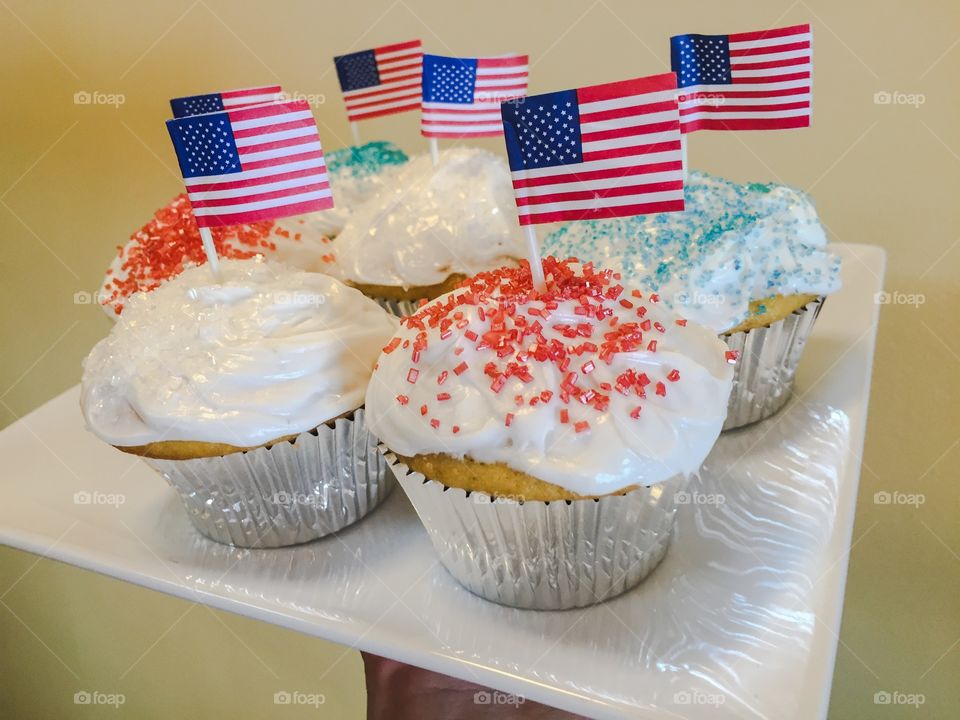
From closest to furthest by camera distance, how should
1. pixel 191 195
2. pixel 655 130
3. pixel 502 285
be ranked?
pixel 655 130
pixel 502 285
pixel 191 195

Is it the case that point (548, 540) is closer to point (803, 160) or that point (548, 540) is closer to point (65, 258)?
point (803, 160)

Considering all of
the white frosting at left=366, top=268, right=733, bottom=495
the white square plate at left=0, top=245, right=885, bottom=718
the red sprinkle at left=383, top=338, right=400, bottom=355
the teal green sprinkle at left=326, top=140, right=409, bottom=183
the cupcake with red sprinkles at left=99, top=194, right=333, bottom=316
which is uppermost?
the teal green sprinkle at left=326, top=140, right=409, bottom=183

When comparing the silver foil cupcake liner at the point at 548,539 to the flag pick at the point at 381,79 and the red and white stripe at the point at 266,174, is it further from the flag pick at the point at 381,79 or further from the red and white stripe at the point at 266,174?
the flag pick at the point at 381,79

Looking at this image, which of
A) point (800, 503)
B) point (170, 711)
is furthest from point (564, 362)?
point (170, 711)

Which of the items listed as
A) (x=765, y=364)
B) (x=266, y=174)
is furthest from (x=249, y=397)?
(x=765, y=364)

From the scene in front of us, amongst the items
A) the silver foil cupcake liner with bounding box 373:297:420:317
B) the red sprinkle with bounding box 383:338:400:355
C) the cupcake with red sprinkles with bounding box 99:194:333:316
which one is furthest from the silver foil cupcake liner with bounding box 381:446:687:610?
the cupcake with red sprinkles with bounding box 99:194:333:316

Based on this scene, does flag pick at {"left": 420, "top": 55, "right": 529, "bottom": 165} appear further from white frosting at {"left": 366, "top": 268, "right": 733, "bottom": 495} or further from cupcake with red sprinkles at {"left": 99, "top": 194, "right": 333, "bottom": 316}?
white frosting at {"left": 366, "top": 268, "right": 733, "bottom": 495}

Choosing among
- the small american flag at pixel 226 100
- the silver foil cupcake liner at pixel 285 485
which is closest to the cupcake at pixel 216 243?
the small american flag at pixel 226 100

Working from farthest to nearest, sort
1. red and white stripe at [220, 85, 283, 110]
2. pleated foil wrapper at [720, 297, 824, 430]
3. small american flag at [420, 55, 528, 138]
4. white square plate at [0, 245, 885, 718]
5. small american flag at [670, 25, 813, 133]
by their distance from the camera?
small american flag at [420, 55, 528, 138]
red and white stripe at [220, 85, 283, 110]
pleated foil wrapper at [720, 297, 824, 430]
small american flag at [670, 25, 813, 133]
white square plate at [0, 245, 885, 718]

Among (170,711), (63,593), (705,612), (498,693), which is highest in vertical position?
(705,612)
